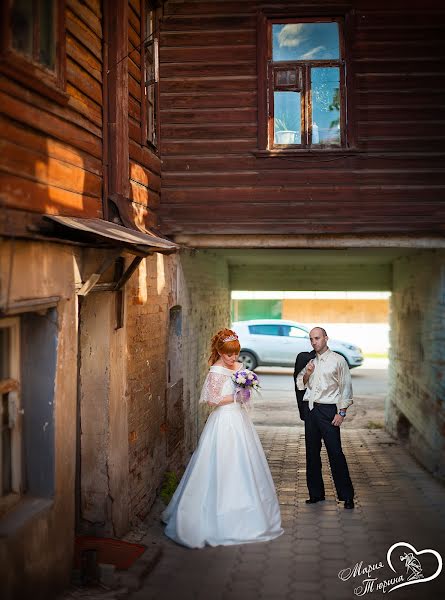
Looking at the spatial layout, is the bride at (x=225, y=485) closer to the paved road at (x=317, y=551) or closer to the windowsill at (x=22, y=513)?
the paved road at (x=317, y=551)

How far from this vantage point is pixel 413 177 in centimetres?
914

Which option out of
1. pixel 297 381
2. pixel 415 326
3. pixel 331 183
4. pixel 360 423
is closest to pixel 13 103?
pixel 297 381

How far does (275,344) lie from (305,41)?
1349cm

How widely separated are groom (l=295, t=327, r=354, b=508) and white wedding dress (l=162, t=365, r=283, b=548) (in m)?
1.01

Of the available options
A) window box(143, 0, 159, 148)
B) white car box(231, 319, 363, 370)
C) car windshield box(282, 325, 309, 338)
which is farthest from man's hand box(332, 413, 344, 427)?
car windshield box(282, 325, 309, 338)

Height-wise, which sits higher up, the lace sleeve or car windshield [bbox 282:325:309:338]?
the lace sleeve

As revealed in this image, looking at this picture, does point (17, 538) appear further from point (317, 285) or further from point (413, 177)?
point (317, 285)

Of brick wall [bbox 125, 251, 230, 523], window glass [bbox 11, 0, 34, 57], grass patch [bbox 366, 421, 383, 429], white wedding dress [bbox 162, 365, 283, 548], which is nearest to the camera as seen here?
window glass [bbox 11, 0, 34, 57]

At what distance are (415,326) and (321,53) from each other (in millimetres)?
4573

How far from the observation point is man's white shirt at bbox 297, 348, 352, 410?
784cm

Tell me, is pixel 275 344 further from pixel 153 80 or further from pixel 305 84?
pixel 153 80

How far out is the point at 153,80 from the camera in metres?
8.74

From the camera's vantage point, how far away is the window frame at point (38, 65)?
15.7 ft

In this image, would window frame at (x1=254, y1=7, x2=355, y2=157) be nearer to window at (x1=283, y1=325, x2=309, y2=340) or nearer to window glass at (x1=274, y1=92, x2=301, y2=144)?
window glass at (x1=274, y1=92, x2=301, y2=144)
